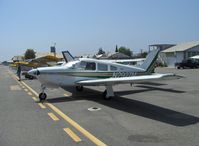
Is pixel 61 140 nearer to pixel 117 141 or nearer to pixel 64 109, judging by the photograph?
pixel 117 141

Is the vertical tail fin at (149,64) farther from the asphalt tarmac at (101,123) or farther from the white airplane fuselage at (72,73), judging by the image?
the asphalt tarmac at (101,123)

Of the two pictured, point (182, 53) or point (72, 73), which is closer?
point (72, 73)

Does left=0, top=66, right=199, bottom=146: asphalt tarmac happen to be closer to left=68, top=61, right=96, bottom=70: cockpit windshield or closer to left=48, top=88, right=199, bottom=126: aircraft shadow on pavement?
left=48, top=88, right=199, bottom=126: aircraft shadow on pavement

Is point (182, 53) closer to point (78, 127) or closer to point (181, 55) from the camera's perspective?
point (181, 55)

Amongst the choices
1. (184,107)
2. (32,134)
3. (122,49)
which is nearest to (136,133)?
(32,134)

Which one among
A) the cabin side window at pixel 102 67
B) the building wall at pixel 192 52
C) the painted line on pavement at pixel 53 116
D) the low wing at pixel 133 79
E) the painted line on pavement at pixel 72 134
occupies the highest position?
the building wall at pixel 192 52

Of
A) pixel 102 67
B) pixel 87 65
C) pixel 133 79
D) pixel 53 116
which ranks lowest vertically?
pixel 53 116

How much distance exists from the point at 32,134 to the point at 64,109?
3.13 meters

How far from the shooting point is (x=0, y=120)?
764 cm

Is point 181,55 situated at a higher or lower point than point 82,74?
higher

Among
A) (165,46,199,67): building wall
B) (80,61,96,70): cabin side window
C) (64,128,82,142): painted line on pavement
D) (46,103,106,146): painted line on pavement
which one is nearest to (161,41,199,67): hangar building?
(165,46,199,67): building wall

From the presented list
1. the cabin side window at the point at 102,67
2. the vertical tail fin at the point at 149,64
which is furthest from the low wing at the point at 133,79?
the vertical tail fin at the point at 149,64

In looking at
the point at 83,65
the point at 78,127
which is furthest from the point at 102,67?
the point at 78,127

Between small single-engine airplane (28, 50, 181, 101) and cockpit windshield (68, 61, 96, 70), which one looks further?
cockpit windshield (68, 61, 96, 70)
